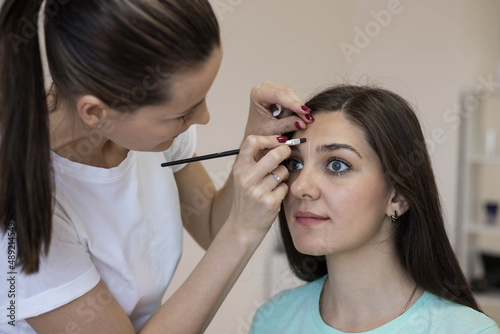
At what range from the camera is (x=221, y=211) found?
61.7 inches

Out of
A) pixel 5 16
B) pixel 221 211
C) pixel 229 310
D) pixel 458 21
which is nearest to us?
pixel 5 16

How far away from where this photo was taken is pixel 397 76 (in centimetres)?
398

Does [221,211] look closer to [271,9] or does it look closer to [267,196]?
[267,196]

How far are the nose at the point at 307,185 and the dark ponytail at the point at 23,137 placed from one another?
63cm

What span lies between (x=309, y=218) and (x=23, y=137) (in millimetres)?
732

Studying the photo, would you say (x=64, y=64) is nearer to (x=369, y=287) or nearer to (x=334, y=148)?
(x=334, y=148)

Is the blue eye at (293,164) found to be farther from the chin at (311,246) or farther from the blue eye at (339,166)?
the chin at (311,246)

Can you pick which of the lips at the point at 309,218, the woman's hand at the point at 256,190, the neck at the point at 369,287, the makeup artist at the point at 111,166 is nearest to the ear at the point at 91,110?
the makeup artist at the point at 111,166

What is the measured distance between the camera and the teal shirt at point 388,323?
1.29 metres

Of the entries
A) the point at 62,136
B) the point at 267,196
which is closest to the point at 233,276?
the point at 267,196

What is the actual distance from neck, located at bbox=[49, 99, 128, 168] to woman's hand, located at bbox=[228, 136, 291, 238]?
319 mm

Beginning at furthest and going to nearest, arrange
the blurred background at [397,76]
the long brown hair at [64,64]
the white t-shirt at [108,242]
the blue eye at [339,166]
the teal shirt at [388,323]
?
the blurred background at [397,76], the blue eye at [339,166], the teal shirt at [388,323], the white t-shirt at [108,242], the long brown hair at [64,64]

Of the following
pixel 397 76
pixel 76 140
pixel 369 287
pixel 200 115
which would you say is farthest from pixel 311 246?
pixel 397 76

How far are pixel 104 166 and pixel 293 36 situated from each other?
2.49 m
